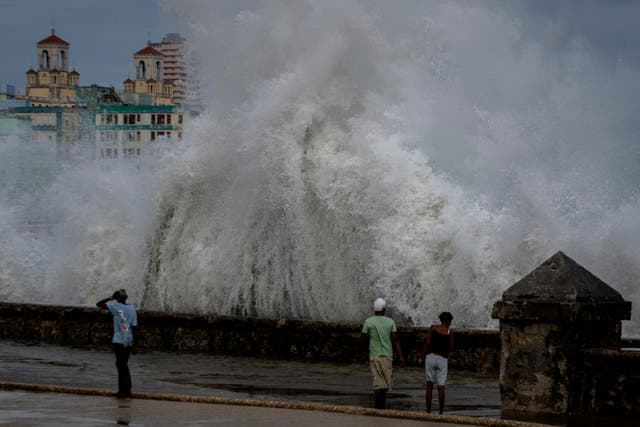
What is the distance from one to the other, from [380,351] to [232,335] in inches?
219

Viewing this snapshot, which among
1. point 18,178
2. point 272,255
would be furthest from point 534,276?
point 18,178

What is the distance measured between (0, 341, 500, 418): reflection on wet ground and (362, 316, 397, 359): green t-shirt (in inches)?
23.6

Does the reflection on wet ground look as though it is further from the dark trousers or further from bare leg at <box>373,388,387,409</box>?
the dark trousers

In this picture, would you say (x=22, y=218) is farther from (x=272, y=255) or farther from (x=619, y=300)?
(x=619, y=300)

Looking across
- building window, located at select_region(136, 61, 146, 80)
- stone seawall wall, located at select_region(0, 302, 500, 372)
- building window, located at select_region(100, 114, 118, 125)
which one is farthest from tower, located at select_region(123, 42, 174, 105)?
stone seawall wall, located at select_region(0, 302, 500, 372)

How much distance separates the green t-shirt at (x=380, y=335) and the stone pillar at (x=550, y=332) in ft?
4.70

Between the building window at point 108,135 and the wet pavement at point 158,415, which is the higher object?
the building window at point 108,135

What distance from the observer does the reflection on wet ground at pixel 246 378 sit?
12352 mm

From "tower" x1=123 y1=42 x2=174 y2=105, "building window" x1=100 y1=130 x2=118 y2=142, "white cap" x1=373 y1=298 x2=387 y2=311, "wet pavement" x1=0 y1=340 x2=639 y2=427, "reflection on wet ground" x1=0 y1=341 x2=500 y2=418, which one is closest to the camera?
"wet pavement" x1=0 y1=340 x2=639 y2=427

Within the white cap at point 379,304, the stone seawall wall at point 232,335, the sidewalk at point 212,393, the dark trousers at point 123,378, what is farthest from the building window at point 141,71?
the white cap at point 379,304

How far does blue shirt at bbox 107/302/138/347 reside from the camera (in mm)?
11820

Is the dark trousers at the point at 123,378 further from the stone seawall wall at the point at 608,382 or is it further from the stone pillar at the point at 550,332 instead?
the stone seawall wall at the point at 608,382

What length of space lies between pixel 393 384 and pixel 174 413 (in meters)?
3.90

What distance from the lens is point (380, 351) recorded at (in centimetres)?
1134
